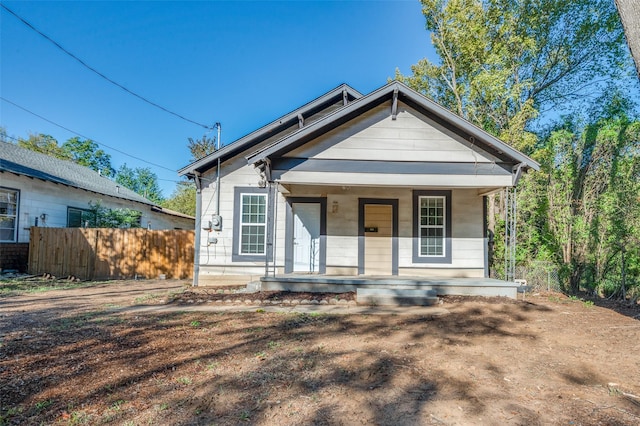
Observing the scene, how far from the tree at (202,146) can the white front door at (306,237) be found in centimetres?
2044

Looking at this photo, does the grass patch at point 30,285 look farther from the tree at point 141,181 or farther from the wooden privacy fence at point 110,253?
the tree at point 141,181

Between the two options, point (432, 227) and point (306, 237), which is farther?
point (306, 237)

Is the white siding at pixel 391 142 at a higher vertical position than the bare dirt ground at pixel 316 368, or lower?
higher

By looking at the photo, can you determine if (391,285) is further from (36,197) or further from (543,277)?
(36,197)

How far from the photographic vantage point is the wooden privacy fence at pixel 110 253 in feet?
40.2

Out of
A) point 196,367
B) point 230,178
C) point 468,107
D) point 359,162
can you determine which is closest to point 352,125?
point 359,162

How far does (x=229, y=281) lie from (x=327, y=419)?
7413 millimetres

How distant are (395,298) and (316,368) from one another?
4.09m

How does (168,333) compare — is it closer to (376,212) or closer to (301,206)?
(301,206)

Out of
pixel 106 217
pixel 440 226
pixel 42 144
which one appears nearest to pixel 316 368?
pixel 440 226

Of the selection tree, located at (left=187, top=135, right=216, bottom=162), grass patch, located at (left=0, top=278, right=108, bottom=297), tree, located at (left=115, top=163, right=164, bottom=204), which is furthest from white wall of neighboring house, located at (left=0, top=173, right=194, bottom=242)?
tree, located at (left=115, top=163, right=164, bottom=204)

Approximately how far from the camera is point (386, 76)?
1822 centimetres

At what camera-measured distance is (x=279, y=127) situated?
10.0m

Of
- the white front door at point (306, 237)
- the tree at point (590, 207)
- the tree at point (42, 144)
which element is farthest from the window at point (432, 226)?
the tree at point (42, 144)
